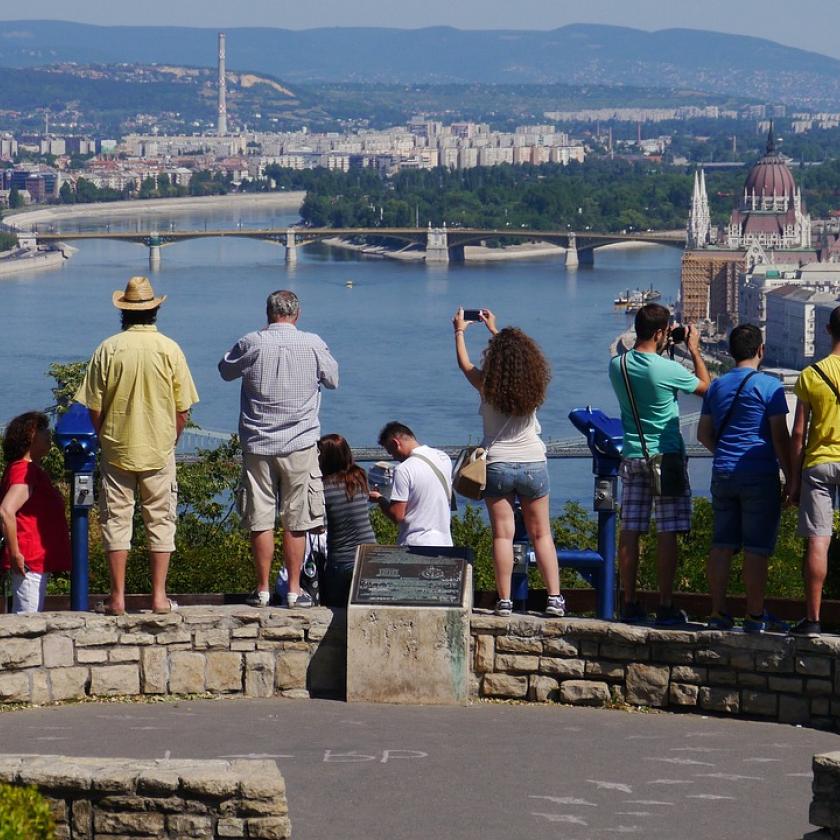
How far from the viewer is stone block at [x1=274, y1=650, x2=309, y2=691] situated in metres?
3.98

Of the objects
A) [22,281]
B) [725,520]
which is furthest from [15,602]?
[22,281]

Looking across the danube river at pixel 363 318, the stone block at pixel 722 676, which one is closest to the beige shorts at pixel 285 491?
the stone block at pixel 722 676

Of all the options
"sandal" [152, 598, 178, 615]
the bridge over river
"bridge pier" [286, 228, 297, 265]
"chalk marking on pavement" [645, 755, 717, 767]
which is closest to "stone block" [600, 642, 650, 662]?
"chalk marking on pavement" [645, 755, 717, 767]

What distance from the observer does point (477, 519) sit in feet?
25.0

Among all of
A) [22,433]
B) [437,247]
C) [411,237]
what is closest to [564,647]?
[22,433]

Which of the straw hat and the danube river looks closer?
the straw hat

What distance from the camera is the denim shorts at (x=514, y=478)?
4.04m

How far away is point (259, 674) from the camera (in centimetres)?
398

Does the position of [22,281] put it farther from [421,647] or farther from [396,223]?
[421,647]

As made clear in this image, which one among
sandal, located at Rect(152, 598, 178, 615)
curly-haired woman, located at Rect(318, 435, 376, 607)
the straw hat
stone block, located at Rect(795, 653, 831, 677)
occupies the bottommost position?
stone block, located at Rect(795, 653, 831, 677)

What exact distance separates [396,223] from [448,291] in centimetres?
2644

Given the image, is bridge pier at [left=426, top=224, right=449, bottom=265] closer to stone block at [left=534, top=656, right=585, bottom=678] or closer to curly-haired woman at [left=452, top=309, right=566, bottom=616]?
curly-haired woman at [left=452, top=309, right=566, bottom=616]

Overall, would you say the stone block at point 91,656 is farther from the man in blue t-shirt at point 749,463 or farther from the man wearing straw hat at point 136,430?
the man in blue t-shirt at point 749,463

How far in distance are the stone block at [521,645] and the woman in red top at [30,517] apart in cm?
89
